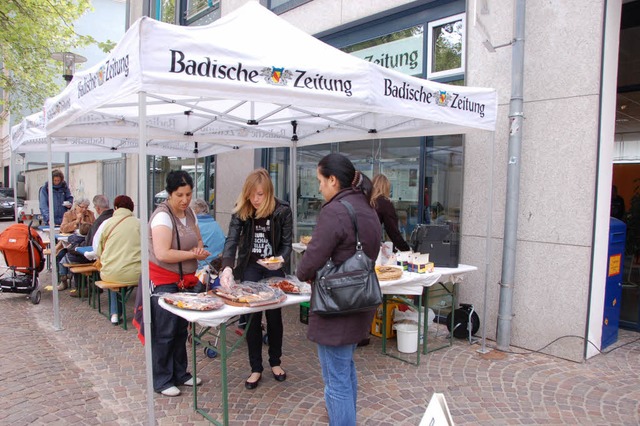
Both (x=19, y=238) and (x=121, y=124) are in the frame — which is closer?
(x=121, y=124)

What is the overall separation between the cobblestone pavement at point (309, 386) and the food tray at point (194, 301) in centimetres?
89

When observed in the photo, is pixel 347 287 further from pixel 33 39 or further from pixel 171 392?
pixel 33 39

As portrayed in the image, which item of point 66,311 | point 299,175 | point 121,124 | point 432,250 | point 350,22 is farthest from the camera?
point 299,175

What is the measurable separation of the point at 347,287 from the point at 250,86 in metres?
1.39

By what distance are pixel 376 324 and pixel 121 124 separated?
3.83 meters

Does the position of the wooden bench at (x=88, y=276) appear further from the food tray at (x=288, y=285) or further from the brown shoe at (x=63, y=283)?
the food tray at (x=288, y=285)

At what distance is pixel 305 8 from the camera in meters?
7.58

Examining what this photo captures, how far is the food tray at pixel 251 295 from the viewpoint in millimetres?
3120

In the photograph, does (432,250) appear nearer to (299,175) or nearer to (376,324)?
(376,324)

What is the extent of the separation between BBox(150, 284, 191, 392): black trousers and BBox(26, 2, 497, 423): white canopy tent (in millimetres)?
813

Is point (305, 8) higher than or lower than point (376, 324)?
higher

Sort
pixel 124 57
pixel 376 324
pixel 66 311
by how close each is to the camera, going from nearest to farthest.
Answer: pixel 124 57
pixel 376 324
pixel 66 311

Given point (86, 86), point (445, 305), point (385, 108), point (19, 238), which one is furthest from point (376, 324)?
point (19, 238)

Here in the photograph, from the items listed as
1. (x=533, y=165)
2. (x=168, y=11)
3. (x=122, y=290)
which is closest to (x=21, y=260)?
(x=122, y=290)
